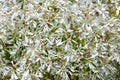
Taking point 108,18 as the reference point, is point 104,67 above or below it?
below

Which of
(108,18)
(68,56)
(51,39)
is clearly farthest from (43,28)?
(108,18)

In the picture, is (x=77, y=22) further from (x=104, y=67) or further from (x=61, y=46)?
(x=104, y=67)

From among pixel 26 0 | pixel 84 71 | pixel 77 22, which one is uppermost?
pixel 26 0

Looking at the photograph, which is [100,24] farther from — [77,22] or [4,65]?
[4,65]

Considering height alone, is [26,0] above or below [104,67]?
above

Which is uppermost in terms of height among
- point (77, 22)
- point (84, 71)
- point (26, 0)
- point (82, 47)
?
point (26, 0)

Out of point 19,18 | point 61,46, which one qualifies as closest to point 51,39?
point 61,46
